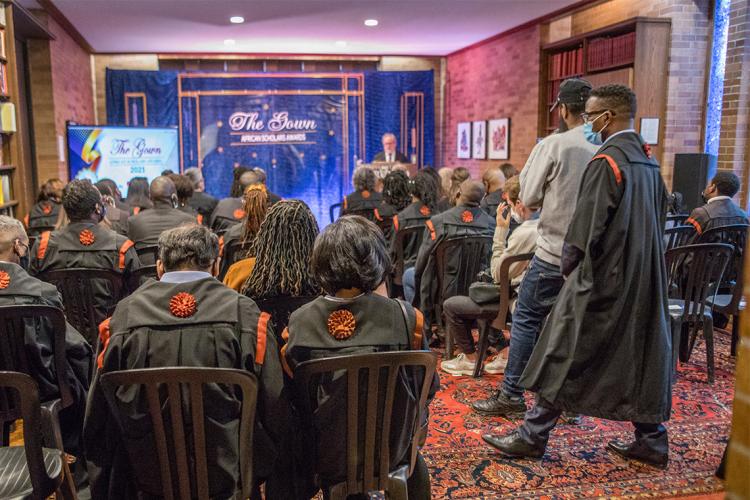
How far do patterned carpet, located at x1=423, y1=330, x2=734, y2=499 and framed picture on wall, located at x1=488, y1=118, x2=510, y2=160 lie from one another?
5.51 metres

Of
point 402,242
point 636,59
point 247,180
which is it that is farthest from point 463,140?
point 402,242

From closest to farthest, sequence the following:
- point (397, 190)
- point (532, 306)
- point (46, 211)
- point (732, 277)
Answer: point (532, 306) < point (732, 277) < point (46, 211) < point (397, 190)

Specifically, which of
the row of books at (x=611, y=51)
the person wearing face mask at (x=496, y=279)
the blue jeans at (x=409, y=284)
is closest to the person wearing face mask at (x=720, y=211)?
the person wearing face mask at (x=496, y=279)

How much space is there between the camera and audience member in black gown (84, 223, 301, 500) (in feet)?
5.21

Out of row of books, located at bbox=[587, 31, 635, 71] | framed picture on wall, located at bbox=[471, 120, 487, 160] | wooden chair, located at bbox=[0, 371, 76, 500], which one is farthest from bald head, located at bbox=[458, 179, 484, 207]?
framed picture on wall, located at bbox=[471, 120, 487, 160]

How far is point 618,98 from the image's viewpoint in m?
2.34

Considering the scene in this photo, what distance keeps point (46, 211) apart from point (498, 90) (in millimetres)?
6121

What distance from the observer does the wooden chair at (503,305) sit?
3275 mm

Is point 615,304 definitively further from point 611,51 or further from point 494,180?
point 611,51

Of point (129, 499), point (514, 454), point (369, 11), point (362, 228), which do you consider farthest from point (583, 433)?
point (369, 11)

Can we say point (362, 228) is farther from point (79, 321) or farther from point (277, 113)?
point (277, 113)

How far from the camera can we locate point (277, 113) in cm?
1020

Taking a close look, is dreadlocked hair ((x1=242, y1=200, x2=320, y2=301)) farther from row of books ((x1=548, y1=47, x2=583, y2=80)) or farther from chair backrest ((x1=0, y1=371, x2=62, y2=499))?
row of books ((x1=548, y1=47, x2=583, y2=80))

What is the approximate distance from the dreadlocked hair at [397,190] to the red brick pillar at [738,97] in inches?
106
